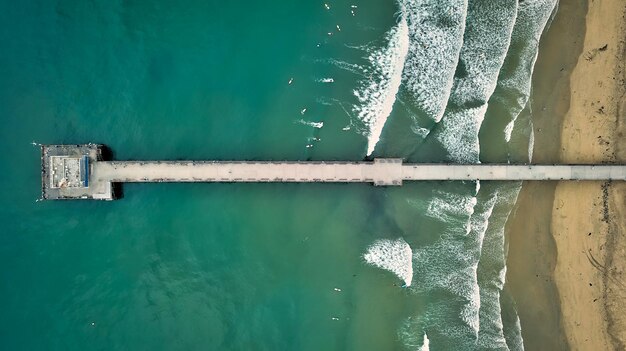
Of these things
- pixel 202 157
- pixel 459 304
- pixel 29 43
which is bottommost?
pixel 459 304

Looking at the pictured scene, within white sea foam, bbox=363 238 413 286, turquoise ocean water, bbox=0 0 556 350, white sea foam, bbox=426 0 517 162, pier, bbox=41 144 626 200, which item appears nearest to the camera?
pier, bbox=41 144 626 200

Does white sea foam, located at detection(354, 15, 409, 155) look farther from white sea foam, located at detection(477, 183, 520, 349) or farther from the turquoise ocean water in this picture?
white sea foam, located at detection(477, 183, 520, 349)

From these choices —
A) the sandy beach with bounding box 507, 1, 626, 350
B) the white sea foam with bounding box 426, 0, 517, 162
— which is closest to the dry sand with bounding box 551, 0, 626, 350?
the sandy beach with bounding box 507, 1, 626, 350

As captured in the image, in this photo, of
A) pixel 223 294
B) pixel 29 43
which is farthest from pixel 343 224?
pixel 29 43

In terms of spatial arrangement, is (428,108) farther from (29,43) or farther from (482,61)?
(29,43)

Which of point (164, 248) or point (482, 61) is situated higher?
point (482, 61)
